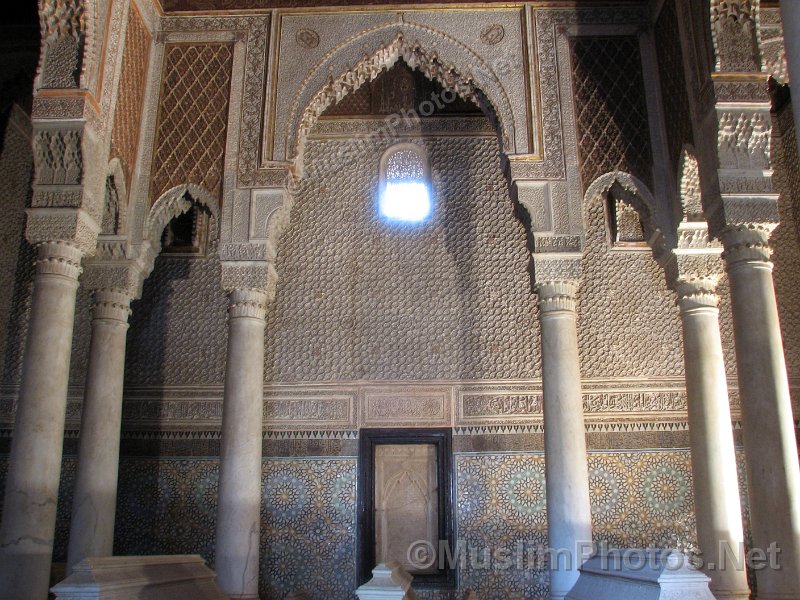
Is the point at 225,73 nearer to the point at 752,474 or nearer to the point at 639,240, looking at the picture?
the point at 639,240

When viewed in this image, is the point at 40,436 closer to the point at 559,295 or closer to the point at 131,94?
the point at 131,94

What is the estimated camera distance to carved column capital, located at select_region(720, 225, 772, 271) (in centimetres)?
605

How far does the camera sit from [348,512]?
852cm

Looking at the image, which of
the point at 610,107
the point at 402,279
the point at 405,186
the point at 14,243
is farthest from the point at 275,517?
the point at 610,107

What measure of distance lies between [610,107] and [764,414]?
10.6 ft

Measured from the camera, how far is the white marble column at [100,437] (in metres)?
6.85

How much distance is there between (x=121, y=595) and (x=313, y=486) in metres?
4.36

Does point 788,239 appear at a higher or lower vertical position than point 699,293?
higher

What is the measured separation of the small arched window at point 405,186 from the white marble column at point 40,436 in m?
4.13

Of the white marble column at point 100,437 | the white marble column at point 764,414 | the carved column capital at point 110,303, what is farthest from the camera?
the carved column capital at point 110,303

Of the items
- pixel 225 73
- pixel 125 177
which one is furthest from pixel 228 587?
pixel 225 73

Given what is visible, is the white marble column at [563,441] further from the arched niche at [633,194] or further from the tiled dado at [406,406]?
the tiled dado at [406,406]

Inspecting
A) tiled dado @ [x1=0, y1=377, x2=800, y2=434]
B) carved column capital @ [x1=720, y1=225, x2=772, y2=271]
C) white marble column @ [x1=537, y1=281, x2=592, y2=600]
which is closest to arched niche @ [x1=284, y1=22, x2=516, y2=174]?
white marble column @ [x1=537, y1=281, x2=592, y2=600]

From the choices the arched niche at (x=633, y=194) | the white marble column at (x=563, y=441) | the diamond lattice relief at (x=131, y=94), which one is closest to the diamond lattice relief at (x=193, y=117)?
the diamond lattice relief at (x=131, y=94)
